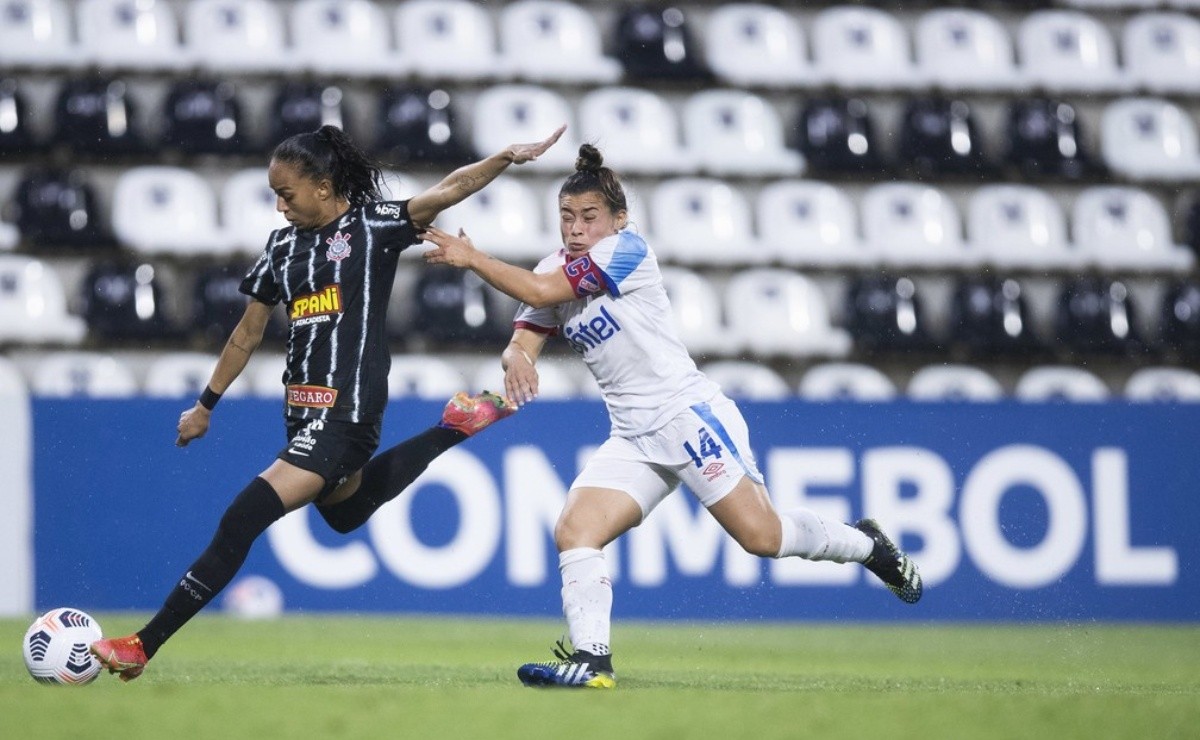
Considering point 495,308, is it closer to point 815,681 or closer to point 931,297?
point 931,297

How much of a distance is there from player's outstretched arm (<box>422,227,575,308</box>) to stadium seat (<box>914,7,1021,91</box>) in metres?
8.74

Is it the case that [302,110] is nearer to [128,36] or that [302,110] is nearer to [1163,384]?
[128,36]

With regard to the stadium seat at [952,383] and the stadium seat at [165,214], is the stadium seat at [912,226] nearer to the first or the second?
the stadium seat at [952,383]

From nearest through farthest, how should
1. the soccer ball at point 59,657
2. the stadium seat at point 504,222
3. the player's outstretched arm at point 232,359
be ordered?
1. the soccer ball at point 59,657
2. the player's outstretched arm at point 232,359
3. the stadium seat at point 504,222

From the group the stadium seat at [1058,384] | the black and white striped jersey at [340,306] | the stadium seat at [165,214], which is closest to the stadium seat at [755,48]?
the stadium seat at [1058,384]

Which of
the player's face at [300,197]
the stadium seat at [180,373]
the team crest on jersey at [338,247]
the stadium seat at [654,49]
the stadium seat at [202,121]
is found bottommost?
the stadium seat at [180,373]

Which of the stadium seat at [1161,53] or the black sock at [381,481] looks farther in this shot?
the stadium seat at [1161,53]

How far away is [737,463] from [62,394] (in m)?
5.30

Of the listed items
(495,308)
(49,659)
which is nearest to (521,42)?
(495,308)

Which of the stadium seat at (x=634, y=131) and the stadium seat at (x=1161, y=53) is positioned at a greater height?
the stadium seat at (x=1161, y=53)

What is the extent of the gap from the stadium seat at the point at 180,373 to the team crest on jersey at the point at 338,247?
17.2 feet

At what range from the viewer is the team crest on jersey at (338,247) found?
6051 mm

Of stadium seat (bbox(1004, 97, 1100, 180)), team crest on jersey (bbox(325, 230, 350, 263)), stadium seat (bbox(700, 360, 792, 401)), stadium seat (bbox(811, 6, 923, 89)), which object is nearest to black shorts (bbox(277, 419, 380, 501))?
team crest on jersey (bbox(325, 230, 350, 263))

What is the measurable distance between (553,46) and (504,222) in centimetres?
176
